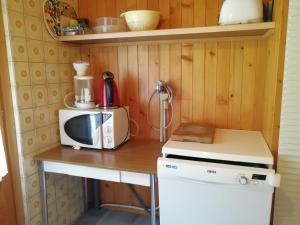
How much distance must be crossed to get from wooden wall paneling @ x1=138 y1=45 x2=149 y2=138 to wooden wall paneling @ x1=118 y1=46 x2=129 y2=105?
110 millimetres

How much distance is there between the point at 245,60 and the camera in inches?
66.2

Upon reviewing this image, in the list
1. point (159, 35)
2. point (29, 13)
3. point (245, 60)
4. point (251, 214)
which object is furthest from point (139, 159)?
point (29, 13)

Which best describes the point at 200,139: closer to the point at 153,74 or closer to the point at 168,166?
the point at 168,166

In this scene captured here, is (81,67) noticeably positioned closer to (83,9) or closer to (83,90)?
(83,90)

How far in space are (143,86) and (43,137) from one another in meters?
0.80

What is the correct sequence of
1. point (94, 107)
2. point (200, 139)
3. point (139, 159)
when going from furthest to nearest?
point (94, 107), point (139, 159), point (200, 139)

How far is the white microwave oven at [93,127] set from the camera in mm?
1667

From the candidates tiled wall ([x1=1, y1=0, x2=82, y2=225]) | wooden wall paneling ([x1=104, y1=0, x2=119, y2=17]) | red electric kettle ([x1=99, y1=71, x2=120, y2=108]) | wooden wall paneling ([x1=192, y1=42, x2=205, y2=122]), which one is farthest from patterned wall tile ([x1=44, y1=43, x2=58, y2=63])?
wooden wall paneling ([x1=192, y1=42, x2=205, y2=122])

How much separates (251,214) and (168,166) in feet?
1.53

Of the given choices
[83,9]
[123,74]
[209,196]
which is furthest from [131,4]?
[209,196]

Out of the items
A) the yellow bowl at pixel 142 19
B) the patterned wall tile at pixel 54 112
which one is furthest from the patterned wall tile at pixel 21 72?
the yellow bowl at pixel 142 19

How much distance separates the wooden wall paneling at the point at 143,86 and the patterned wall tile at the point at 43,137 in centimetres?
69

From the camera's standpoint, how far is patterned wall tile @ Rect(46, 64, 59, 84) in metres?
1.73

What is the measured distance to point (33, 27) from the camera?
5.21 feet
